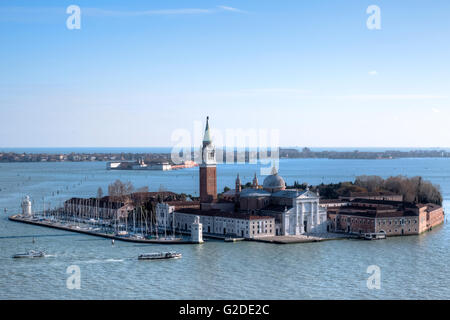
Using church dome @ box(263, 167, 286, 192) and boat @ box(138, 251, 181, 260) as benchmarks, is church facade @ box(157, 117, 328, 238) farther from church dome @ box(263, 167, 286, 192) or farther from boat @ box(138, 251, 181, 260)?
boat @ box(138, 251, 181, 260)

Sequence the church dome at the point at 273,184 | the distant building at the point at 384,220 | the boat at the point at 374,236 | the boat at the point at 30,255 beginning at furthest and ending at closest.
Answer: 1. the church dome at the point at 273,184
2. the distant building at the point at 384,220
3. the boat at the point at 374,236
4. the boat at the point at 30,255

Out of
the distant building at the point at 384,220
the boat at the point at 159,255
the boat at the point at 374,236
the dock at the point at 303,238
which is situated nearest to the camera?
the boat at the point at 159,255

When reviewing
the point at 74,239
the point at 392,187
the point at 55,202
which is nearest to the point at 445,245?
the point at 74,239

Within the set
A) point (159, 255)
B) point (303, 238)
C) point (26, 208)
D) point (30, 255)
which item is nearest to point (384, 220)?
point (303, 238)

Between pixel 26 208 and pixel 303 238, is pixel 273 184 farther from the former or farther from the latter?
pixel 26 208

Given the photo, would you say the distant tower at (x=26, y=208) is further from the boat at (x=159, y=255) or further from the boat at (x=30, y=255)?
the boat at (x=159, y=255)

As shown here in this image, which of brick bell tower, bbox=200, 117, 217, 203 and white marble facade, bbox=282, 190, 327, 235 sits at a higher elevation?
brick bell tower, bbox=200, 117, 217, 203

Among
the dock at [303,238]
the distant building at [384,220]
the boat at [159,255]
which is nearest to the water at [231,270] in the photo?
the boat at [159,255]

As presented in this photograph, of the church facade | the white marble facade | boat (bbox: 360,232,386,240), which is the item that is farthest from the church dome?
boat (bbox: 360,232,386,240)
